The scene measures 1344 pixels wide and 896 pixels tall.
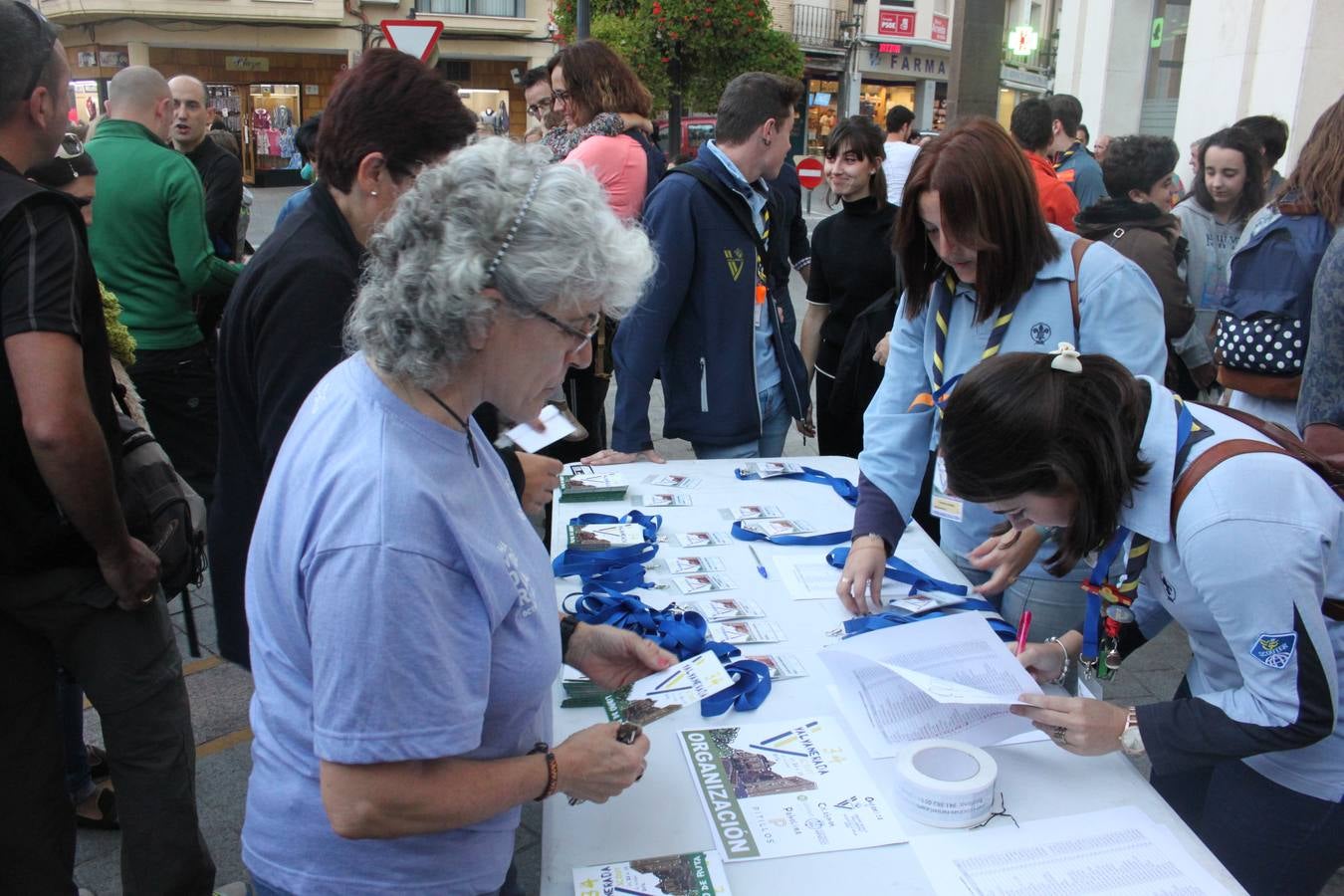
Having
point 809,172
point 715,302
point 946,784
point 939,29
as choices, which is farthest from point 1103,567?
point 939,29

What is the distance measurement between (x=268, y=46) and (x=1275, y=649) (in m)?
25.1

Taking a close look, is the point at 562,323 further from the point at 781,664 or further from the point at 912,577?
the point at 912,577

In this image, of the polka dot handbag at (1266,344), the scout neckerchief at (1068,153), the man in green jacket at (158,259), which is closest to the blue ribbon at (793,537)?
the polka dot handbag at (1266,344)

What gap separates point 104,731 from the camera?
1968 millimetres

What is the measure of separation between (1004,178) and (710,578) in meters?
1.01

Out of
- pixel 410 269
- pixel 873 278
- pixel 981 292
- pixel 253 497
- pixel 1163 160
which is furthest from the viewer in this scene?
pixel 1163 160

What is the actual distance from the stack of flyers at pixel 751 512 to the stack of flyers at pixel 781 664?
2.28ft

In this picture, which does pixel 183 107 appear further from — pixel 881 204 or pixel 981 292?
pixel 981 292

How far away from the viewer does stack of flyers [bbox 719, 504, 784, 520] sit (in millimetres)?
2500

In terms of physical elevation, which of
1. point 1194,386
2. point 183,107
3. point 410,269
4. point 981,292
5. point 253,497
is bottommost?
point 1194,386

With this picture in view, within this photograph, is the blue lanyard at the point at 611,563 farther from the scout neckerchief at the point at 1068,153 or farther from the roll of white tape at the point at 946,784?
Answer: the scout neckerchief at the point at 1068,153

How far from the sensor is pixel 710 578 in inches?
84.0

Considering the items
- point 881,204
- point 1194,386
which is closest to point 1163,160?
point 1194,386

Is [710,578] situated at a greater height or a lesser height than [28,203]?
lesser
